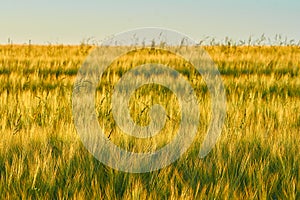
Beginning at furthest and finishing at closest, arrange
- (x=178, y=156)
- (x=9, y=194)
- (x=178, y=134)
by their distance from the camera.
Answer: (x=178, y=134)
(x=178, y=156)
(x=9, y=194)

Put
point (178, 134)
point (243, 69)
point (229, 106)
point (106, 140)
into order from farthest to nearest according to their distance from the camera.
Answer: point (243, 69), point (229, 106), point (178, 134), point (106, 140)

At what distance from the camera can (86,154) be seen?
84.2 inches

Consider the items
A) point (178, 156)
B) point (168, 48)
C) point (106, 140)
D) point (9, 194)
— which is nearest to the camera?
point (9, 194)

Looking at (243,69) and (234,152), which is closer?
(234,152)

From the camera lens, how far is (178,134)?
8.26ft

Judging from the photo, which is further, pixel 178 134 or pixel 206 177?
pixel 178 134

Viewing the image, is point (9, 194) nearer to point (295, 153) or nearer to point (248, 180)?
point (248, 180)

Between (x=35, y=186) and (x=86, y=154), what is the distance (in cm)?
39

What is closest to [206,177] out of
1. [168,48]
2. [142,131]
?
[142,131]

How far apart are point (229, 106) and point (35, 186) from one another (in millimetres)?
2158

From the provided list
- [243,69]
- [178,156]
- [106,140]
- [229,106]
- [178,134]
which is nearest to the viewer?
[178,156]

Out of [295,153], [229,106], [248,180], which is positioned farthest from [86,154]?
[229,106]

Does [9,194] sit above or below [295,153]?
below

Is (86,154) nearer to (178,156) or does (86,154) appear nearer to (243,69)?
(178,156)
